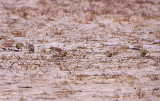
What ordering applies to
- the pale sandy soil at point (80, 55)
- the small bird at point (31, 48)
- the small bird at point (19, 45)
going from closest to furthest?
the pale sandy soil at point (80, 55)
the small bird at point (31, 48)
the small bird at point (19, 45)

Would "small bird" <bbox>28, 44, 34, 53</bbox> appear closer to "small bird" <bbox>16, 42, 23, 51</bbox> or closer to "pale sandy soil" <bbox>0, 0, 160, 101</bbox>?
"pale sandy soil" <bbox>0, 0, 160, 101</bbox>

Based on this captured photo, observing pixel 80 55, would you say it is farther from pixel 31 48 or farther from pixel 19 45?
pixel 19 45

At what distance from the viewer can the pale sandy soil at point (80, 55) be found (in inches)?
Result: 202

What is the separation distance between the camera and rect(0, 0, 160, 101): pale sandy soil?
5133 millimetres

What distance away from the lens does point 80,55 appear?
7.17m

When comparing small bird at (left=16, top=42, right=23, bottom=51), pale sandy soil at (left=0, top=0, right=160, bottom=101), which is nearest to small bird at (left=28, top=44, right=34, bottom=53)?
pale sandy soil at (left=0, top=0, right=160, bottom=101)

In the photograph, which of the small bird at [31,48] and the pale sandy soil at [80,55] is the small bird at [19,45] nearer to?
the pale sandy soil at [80,55]

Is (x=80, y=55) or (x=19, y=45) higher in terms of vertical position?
Result: (x=19, y=45)

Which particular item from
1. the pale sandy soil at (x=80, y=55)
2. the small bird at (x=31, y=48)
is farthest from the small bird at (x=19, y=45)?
the small bird at (x=31, y=48)

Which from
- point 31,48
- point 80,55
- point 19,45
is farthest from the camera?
point 19,45

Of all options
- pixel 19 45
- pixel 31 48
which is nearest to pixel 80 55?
pixel 31 48

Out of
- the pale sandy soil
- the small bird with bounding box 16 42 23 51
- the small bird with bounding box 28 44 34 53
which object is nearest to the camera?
the pale sandy soil

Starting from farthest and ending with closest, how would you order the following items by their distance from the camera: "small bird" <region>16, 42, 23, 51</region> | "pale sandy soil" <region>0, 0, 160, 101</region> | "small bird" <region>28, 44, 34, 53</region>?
"small bird" <region>16, 42, 23, 51</region>
"small bird" <region>28, 44, 34, 53</region>
"pale sandy soil" <region>0, 0, 160, 101</region>

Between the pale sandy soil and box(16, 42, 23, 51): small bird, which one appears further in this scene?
box(16, 42, 23, 51): small bird
